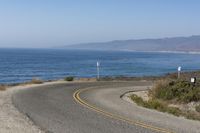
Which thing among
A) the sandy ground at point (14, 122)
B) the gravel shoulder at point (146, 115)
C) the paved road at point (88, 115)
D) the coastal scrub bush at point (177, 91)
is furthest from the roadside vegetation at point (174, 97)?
the sandy ground at point (14, 122)

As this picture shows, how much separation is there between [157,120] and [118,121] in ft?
4.87

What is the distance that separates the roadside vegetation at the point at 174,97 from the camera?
805 inches

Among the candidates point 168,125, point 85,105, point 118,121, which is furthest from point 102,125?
point 85,105

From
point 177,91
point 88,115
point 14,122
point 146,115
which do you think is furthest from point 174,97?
point 14,122

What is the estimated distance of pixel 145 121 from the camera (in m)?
15.2

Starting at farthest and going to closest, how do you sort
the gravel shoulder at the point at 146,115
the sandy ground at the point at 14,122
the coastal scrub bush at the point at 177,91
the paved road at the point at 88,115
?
1. the coastal scrub bush at the point at 177,91
2. the gravel shoulder at the point at 146,115
3. the paved road at the point at 88,115
4. the sandy ground at the point at 14,122

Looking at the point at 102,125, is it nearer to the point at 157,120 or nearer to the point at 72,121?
the point at 72,121

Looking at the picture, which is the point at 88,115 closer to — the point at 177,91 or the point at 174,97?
the point at 174,97

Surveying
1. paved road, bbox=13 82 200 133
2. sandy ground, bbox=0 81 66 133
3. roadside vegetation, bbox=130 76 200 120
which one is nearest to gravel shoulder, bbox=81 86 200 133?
paved road, bbox=13 82 200 133

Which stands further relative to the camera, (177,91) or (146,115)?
(177,91)

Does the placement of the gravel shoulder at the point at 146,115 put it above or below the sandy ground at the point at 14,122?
below

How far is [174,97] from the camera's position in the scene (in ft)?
76.1

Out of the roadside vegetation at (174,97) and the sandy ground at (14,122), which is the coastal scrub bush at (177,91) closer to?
the roadside vegetation at (174,97)

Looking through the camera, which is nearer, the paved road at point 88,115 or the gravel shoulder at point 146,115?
the paved road at point 88,115
